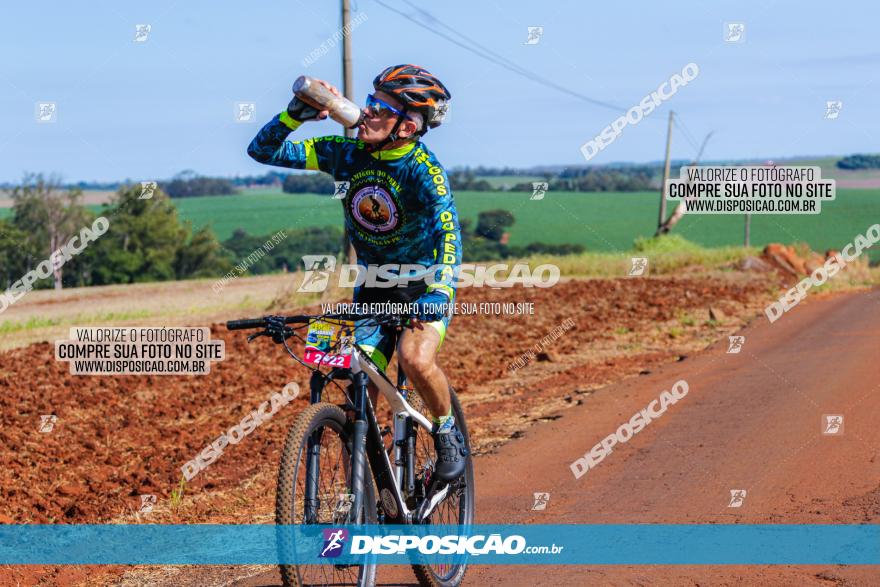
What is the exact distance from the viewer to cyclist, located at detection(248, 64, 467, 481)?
5.79 m

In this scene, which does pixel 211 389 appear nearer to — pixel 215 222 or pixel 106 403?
pixel 106 403

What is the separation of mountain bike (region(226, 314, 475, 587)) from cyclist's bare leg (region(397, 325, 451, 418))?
0.10 meters

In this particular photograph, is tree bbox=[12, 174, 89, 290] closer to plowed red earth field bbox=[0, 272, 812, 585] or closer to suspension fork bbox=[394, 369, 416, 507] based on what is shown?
plowed red earth field bbox=[0, 272, 812, 585]

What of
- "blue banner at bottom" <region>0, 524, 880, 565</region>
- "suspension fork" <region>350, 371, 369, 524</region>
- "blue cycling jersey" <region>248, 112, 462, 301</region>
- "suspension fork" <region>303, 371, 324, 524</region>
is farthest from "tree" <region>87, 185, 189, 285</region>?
"suspension fork" <region>303, 371, 324, 524</region>

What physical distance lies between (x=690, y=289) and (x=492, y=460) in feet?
63.9

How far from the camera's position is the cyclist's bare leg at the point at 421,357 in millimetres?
5500

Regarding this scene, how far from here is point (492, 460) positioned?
962cm

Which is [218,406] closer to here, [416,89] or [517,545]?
[517,545]

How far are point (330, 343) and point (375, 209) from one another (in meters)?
0.89

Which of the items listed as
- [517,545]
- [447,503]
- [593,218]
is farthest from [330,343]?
[593,218]

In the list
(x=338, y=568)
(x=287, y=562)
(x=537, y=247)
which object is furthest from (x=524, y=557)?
(x=537, y=247)

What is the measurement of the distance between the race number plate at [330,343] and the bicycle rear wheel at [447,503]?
906mm

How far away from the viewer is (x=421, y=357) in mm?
5504

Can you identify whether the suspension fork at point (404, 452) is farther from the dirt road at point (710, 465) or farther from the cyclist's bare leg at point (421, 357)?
the dirt road at point (710, 465)
